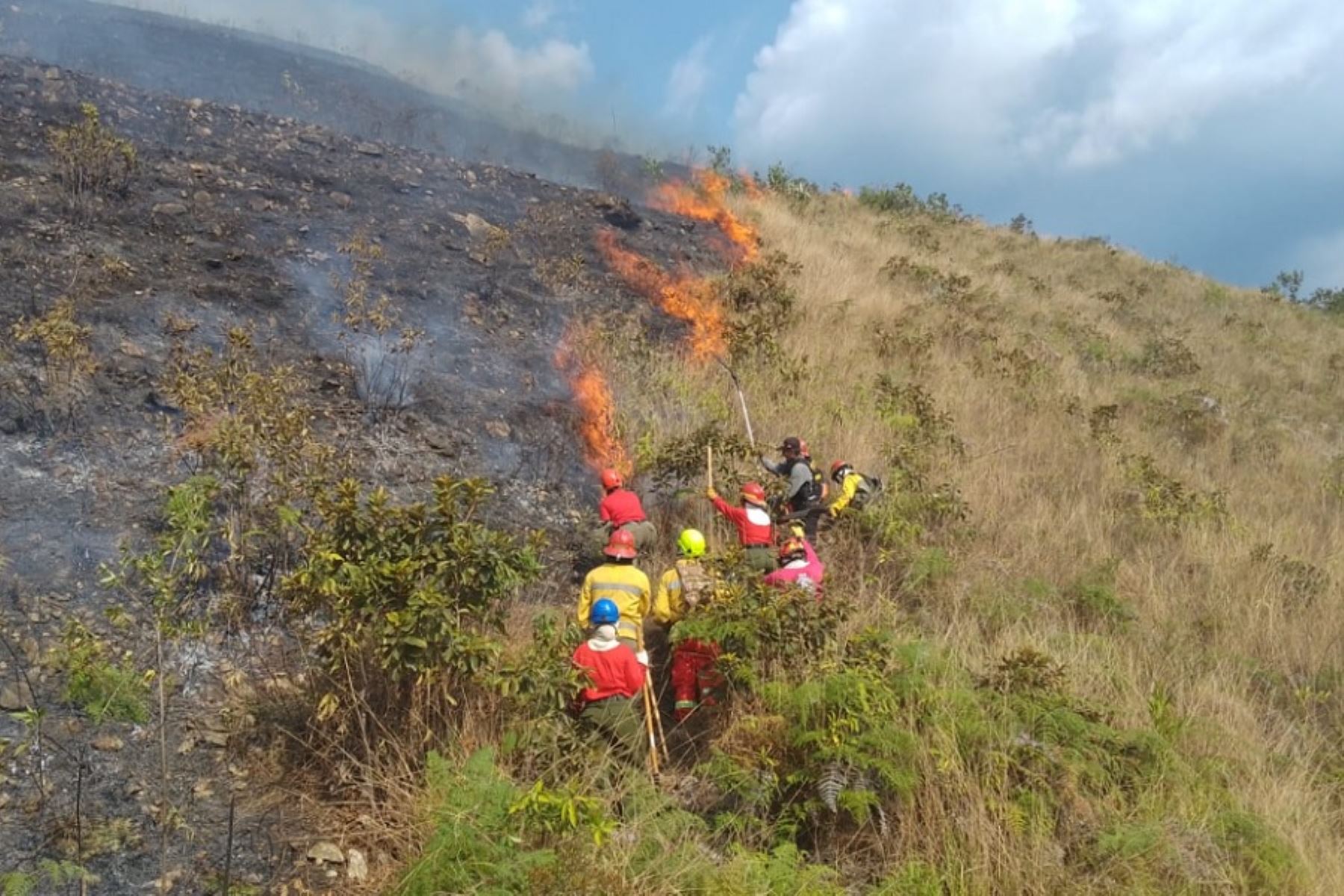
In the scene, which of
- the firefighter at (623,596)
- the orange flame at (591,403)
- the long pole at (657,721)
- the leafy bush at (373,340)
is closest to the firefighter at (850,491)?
the orange flame at (591,403)

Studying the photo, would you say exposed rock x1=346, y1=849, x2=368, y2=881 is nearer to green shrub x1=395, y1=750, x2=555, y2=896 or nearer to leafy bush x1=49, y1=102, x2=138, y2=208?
green shrub x1=395, y1=750, x2=555, y2=896

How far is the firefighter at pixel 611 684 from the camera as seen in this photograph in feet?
13.9

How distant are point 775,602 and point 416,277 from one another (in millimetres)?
6618

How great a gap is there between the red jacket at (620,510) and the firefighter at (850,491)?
1674 millimetres

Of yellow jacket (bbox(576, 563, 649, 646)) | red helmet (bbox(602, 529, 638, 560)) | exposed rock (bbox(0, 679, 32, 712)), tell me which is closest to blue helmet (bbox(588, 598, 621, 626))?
yellow jacket (bbox(576, 563, 649, 646))

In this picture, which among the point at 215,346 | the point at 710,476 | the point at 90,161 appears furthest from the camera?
the point at 90,161

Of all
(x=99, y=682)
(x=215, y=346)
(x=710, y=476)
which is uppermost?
(x=710, y=476)

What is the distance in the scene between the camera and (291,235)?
357 inches

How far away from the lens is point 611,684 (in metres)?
4.34

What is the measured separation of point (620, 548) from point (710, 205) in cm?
1262

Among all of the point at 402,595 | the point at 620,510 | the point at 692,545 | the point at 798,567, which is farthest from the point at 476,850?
the point at 620,510

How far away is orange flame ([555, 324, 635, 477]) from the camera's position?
7.43 m

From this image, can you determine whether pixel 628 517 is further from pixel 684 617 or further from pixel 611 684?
pixel 611 684

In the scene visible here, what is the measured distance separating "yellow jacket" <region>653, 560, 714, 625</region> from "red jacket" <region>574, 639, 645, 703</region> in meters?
0.62
